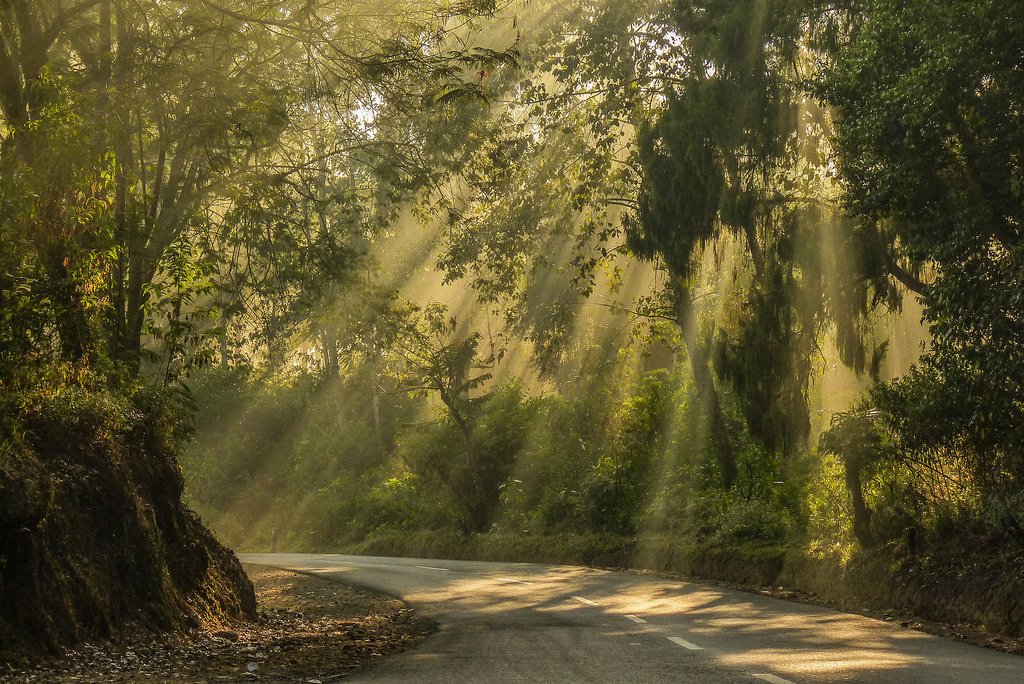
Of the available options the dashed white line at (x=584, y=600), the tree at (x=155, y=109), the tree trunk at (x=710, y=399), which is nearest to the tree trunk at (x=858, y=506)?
the dashed white line at (x=584, y=600)

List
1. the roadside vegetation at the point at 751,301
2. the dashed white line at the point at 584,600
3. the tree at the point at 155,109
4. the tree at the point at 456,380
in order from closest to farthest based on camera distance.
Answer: the tree at the point at 155,109
the roadside vegetation at the point at 751,301
the dashed white line at the point at 584,600
the tree at the point at 456,380

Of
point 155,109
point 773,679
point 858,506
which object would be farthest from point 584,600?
point 155,109

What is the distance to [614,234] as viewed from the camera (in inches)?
890

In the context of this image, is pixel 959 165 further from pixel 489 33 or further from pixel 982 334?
pixel 489 33

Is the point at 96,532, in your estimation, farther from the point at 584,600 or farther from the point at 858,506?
the point at 858,506

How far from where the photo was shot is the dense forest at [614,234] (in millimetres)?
11617

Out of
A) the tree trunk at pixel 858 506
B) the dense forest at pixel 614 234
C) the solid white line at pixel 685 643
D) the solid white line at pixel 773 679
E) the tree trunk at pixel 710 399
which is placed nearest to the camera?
the solid white line at pixel 773 679

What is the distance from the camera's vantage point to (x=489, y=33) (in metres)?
24.0

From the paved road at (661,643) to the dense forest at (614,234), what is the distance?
241cm

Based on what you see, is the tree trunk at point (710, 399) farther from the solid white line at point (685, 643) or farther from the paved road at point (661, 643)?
the solid white line at point (685, 643)

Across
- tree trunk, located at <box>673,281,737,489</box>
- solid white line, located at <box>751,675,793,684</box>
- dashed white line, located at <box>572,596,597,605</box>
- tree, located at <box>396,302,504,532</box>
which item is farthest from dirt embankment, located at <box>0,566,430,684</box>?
tree, located at <box>396,302,504,532</box>

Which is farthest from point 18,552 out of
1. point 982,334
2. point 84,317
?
point 982,334

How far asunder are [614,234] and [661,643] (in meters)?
13.9

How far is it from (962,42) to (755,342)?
7.79 meters
